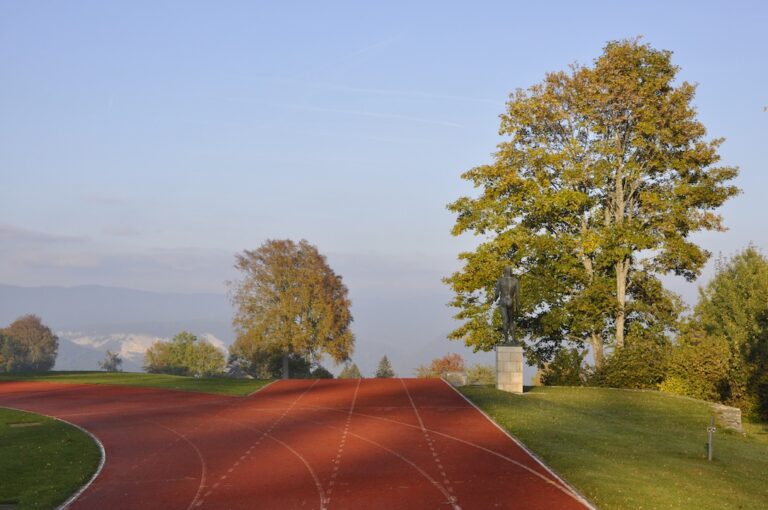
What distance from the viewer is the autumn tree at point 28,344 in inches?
4525

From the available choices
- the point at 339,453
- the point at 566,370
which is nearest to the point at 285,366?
the point at 566,370

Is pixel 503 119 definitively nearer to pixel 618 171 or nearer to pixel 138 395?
pixel 618 171

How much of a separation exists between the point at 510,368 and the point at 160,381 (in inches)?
764

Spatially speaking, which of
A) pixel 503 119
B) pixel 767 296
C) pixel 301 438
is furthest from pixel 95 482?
pixel 767 296

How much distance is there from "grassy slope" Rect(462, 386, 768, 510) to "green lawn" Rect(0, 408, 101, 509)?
36.5ft

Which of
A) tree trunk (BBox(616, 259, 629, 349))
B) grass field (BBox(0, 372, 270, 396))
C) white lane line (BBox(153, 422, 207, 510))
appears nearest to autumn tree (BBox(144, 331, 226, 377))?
grass field (BBox(0, 372, 270, 396))

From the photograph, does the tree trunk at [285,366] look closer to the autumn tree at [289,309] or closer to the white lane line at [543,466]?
the autumn tree at [289,309]

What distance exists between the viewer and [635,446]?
2019cm

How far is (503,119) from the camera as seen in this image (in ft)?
141

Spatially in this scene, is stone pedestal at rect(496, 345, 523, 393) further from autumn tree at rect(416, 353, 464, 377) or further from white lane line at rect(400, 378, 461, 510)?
autumn tree at rect(416, 353, 464, 377)

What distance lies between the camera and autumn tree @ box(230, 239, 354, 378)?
216 ft

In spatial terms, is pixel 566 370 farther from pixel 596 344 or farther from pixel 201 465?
pixel 201 465

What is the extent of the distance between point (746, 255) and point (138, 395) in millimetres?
50348

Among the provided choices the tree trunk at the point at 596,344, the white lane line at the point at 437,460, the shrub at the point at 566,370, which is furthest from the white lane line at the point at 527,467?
the tree trunk at the point at 596,344
